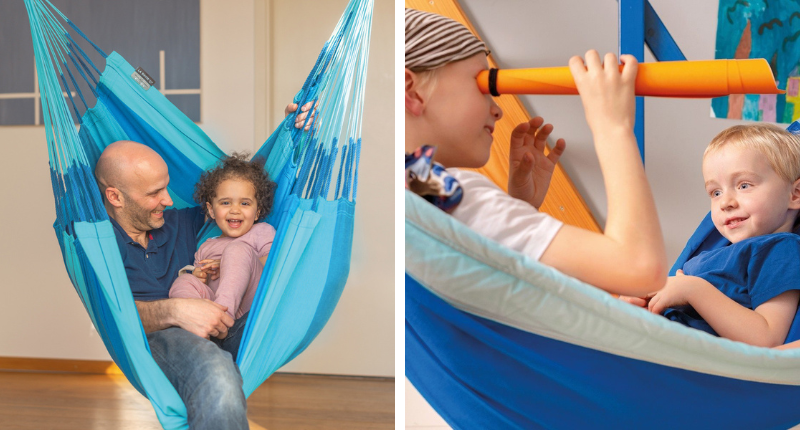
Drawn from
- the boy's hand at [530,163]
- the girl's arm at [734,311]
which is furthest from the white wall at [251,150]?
the girl's arm at [734,311]

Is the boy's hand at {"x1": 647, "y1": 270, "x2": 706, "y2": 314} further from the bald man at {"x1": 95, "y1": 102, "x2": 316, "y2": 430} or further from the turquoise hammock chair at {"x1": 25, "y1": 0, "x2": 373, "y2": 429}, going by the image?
the bald man at {"x1": 95, "y1": 102, "x2": 316, "y2": 430}

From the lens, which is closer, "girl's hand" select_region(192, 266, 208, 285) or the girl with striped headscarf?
the girl with striped headscarf

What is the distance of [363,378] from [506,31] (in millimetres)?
1084

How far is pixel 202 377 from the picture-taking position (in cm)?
106

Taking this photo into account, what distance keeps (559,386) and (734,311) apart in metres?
0.32

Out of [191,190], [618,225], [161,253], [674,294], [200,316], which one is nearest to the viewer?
[618,225]

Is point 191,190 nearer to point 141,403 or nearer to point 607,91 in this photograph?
point 141,403

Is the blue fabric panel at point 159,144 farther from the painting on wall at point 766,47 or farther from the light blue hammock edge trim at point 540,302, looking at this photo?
the painting on wall at point 766,47

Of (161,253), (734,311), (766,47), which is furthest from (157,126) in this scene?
(766,47)

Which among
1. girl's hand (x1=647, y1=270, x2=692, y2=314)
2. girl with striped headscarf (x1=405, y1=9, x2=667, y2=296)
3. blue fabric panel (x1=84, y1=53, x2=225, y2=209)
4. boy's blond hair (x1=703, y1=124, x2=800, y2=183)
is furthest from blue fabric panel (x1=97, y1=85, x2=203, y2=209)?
boy's blond hair (x1=703, y1=124, x2=800, y2=183)

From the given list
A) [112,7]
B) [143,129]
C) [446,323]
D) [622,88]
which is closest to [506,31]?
[622,88]

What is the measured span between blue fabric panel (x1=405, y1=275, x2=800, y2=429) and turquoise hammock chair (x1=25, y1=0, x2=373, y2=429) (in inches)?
14.5

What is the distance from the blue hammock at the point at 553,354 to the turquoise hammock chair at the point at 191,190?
14.1 inches

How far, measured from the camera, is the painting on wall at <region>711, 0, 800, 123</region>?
3.89 feet
